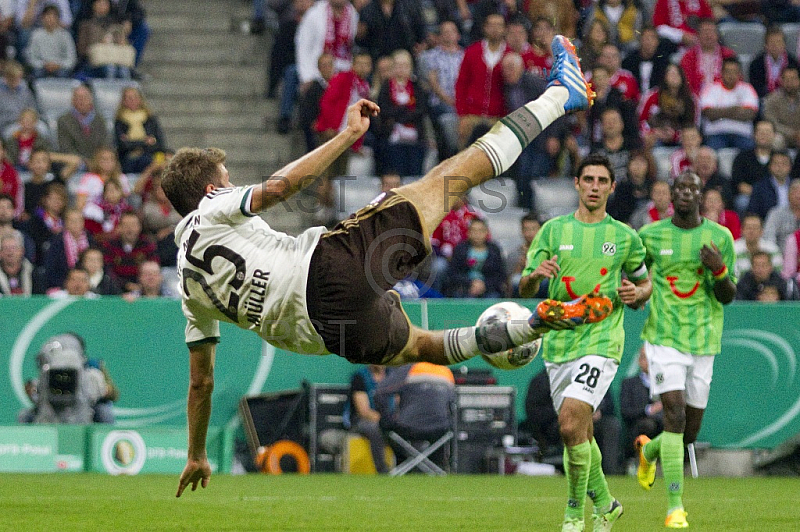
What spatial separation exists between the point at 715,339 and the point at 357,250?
446cm

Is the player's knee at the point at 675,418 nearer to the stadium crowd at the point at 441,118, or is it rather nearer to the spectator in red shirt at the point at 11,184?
the stadium crowd at the point at 441,118

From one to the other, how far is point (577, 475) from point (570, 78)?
107 inches

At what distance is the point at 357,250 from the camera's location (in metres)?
6.38

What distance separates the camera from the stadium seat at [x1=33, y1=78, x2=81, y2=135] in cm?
1811

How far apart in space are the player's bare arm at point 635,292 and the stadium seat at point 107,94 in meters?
11.2

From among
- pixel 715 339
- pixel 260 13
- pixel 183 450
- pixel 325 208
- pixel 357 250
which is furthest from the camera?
pixel 260 13

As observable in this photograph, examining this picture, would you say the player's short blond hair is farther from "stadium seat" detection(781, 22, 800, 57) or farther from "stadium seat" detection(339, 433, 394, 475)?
"stadium seat" detection(781, 22, 800, 57)

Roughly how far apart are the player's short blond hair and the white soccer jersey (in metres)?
0.14

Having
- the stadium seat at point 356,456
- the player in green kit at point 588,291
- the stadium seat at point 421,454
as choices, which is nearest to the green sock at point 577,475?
the player in green kit at point 588,291

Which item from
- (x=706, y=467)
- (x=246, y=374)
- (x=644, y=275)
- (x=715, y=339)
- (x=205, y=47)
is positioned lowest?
(x=706, y=467)

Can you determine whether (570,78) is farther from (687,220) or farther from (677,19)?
(677,19)

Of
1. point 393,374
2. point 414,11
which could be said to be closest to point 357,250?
point 393,374

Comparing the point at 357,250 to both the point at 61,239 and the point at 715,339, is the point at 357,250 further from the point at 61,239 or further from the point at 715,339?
the point at 61,239

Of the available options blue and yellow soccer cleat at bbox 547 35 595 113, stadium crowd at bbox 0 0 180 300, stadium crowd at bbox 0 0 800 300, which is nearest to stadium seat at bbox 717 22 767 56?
stadium crowd at bbox 0 0 800 300
